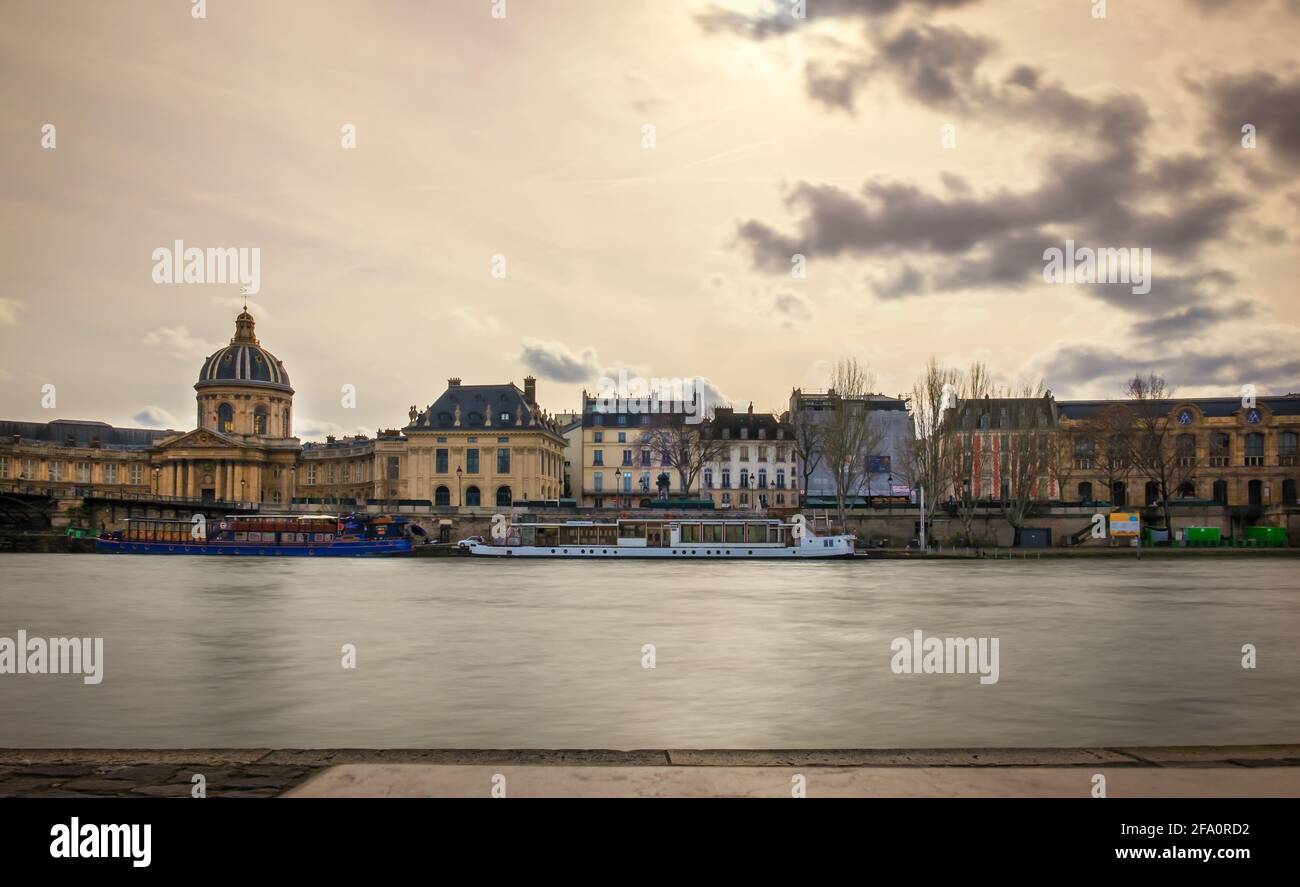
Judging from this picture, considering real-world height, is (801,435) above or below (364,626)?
above

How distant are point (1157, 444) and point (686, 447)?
3765cm

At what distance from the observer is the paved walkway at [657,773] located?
4941 mm

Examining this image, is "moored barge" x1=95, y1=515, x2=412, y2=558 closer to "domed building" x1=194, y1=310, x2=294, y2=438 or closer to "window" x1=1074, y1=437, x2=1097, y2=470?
"domed building" x1=194, y1=310, x2=294, y2=438

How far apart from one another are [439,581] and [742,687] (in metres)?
30.7

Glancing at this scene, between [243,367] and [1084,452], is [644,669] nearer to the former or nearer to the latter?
[1084,452]

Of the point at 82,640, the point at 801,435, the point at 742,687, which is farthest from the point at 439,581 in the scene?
the point at 801,435

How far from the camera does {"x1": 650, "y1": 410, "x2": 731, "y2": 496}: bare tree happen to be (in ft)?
300

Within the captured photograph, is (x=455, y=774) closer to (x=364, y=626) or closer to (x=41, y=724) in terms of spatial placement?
(x=41, y=724)

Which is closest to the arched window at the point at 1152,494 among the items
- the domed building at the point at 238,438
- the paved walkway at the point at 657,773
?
the paved walkway at the point at 657,773

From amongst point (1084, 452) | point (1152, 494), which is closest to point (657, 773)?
point (1084, 452)

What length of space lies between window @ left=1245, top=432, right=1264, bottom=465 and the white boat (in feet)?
134

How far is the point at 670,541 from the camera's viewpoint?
2672 inches

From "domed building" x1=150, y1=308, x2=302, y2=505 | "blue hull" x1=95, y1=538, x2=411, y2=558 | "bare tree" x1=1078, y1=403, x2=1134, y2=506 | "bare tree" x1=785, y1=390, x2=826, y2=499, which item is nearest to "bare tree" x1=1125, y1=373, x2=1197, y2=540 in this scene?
"bare tree" x1=1078, y1=403, x2=1134, y2=506
